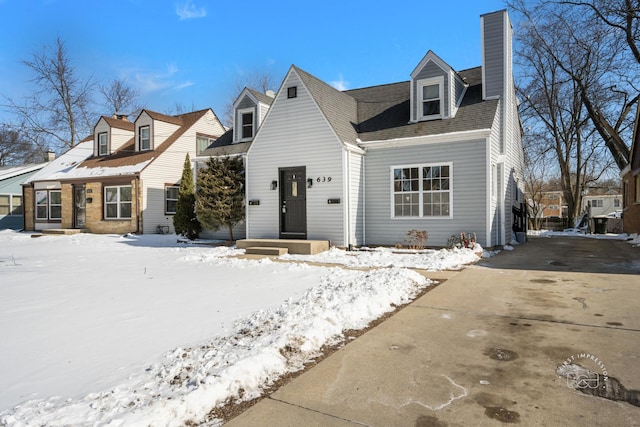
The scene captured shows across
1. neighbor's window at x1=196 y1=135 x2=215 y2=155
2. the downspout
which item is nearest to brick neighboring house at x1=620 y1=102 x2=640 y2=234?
neighbor's window at x1=196 y1=135 x2=215 y2=155

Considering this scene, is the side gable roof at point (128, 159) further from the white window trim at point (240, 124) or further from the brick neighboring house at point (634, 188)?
the brick neighboring house at point (634, 188)

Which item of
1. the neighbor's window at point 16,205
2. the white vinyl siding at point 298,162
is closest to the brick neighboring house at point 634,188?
the white vinyl siding at point 298,162

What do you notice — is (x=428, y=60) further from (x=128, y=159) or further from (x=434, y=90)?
(x=128, y=159)

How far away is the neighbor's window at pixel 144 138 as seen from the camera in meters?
20.6

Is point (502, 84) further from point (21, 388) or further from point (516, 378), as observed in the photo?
point (21, 388)

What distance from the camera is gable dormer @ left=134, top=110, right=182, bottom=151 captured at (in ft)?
66.3

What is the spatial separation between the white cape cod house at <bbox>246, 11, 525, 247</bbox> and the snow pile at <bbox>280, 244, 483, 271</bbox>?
3.72 feet

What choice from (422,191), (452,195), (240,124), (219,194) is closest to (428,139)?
(422,191)

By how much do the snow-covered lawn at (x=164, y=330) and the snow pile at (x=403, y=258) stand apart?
0.08 m

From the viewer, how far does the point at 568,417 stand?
236 cm

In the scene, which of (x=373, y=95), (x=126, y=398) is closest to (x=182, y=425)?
(x=126, y=398)

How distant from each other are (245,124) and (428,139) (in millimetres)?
7433

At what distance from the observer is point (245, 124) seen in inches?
600

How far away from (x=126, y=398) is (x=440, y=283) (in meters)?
5.26
